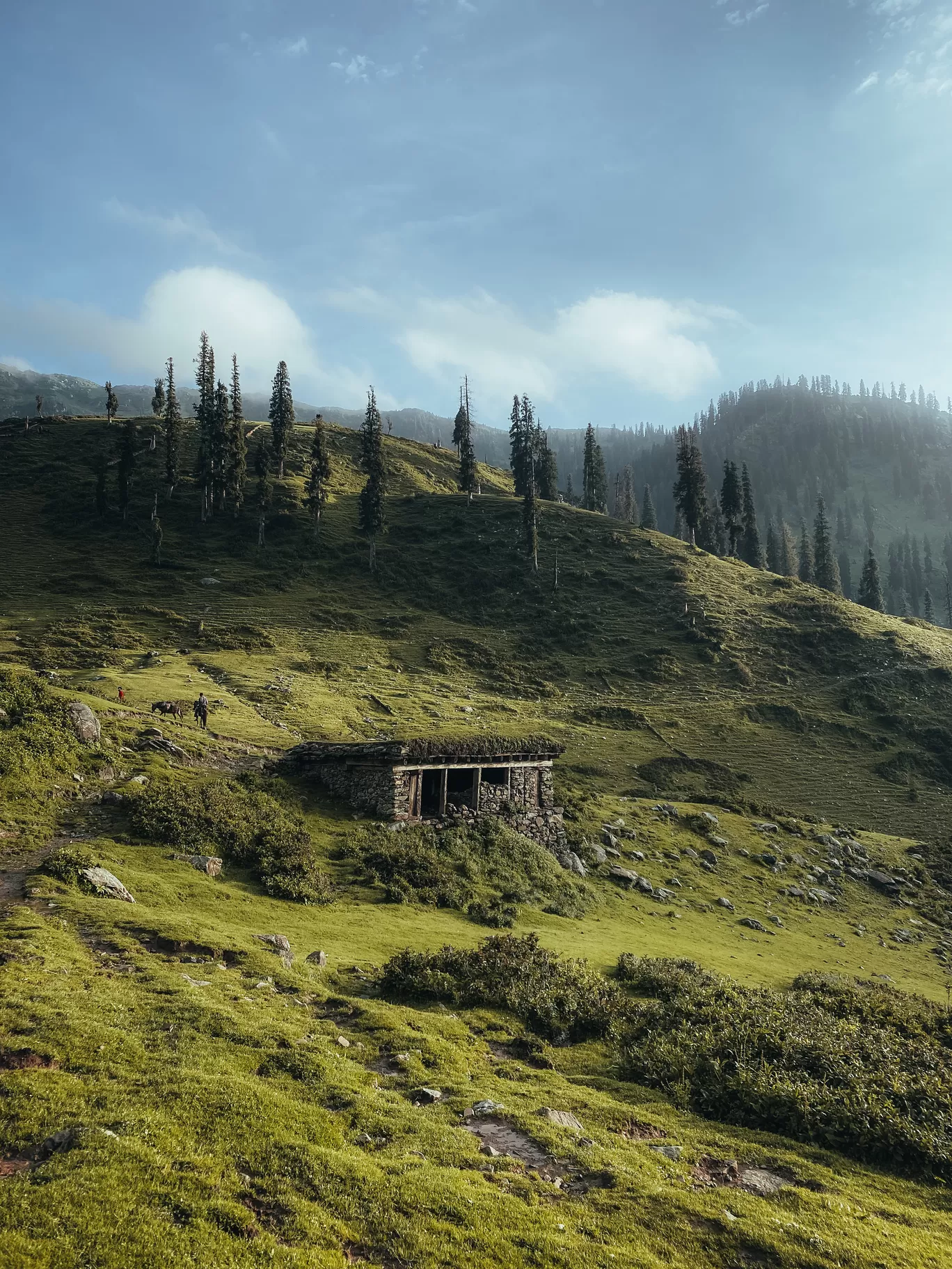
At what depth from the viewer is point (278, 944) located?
19.1 m

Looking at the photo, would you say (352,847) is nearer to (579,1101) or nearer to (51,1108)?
(579,1101)

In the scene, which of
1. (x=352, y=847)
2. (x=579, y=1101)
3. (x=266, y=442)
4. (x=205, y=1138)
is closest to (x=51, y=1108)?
(x=205, y=1138)

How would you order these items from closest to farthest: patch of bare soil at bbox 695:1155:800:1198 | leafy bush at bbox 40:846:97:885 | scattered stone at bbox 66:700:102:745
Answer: patch of bare soil at bbox 695:1155:800:1198
leafy bush at bbox 40:846:97:885
scattered stone at bbox 66:700:102:745

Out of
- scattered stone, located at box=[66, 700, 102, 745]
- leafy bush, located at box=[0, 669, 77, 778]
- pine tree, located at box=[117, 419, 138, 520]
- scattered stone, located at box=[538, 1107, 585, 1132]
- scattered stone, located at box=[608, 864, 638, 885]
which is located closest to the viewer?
scattered stone, located at box=[538, 1107, 585, 1132]

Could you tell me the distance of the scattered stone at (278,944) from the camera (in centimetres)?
1864

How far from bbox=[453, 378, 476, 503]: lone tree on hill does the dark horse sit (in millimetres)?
88426

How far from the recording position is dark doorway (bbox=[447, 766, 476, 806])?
33531 mm

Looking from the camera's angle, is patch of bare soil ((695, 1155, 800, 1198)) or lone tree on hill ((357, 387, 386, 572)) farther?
lone tree on hill ((357, 387, 386, 572))

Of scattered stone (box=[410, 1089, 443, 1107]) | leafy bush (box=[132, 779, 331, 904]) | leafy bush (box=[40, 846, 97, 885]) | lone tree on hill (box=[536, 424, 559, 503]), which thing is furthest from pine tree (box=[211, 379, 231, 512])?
scattered stone (box=[410, 1089, 443, 1107])

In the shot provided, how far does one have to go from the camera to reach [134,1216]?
7785 millimetres

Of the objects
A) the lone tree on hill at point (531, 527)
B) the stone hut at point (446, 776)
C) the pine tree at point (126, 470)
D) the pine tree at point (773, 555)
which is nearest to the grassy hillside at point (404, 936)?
the stone hut at point (446, 776)

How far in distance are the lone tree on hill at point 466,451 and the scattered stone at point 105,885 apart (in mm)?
105691

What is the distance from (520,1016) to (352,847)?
11.3 metres

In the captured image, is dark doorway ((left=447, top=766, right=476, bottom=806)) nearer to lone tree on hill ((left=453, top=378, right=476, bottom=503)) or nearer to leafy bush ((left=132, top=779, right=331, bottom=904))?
leafy bush ((left=132, top=779, right=331, bottom=904))
